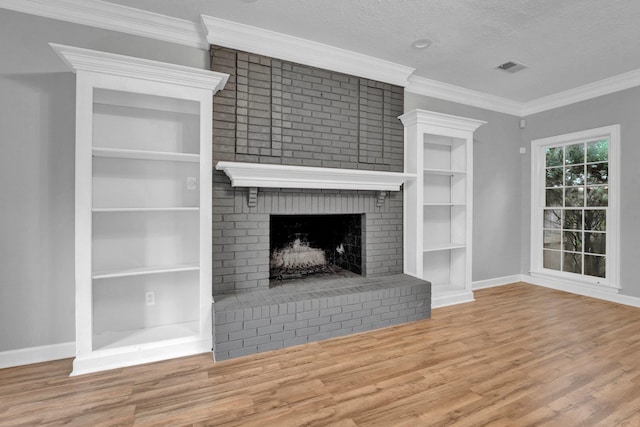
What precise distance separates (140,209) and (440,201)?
347cm

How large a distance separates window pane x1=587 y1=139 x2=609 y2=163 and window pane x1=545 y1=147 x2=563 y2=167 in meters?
0.35

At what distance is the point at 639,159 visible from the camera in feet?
11.8

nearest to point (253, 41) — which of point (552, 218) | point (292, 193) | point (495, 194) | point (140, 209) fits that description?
point (292, 193)

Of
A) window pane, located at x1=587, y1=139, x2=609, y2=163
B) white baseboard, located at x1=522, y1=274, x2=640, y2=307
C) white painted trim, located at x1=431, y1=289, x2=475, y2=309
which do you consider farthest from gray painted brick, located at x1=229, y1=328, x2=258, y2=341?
window pane, located at x1=587, y1=139, x2=609, y2=163

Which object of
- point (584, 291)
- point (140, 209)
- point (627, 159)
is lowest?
point (584, 291)

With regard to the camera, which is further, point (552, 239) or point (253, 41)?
point (552, 239)

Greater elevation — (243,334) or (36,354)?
(243,334)

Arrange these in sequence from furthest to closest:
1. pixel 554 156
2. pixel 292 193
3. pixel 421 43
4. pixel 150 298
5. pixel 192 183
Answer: pixel 554 156, pixel 292 193, pixel 421 43, pixel 192 183, pixel 150 298

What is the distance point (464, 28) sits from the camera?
2.72 m

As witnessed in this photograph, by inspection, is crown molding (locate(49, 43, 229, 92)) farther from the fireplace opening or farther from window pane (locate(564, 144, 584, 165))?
window pane (locate(564, 144, 584, 165))

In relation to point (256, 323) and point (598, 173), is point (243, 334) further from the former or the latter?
point (598, 173)

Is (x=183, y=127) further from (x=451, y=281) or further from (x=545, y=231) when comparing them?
(x=545, y=231)

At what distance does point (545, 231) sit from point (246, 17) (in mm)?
4995

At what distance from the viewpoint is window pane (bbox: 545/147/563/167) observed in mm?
4449
